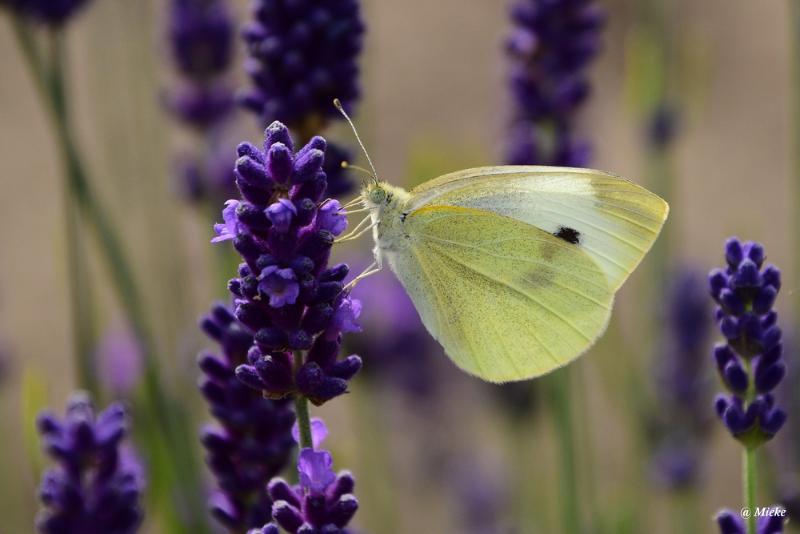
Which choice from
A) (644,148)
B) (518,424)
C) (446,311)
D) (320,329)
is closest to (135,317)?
(446,311)

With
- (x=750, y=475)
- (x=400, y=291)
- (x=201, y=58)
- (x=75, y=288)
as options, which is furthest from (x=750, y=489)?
(x=400, y=291)

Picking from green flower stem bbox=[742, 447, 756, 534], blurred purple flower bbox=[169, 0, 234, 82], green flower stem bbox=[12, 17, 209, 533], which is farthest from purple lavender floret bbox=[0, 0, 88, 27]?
green flower stem bbox=[742, 447, 756, 534]

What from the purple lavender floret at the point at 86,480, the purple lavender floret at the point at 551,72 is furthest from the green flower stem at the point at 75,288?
the purple lavender floret at the point at 551,72

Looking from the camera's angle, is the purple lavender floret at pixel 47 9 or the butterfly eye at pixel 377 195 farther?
the purple lavender floret at pixel 47 9

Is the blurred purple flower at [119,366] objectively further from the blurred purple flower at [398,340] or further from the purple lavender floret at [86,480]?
the purple lavender floret at [86,480]

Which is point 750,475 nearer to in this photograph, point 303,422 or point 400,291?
point 303,422

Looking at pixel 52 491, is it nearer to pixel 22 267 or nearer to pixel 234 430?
pixel 234 430
